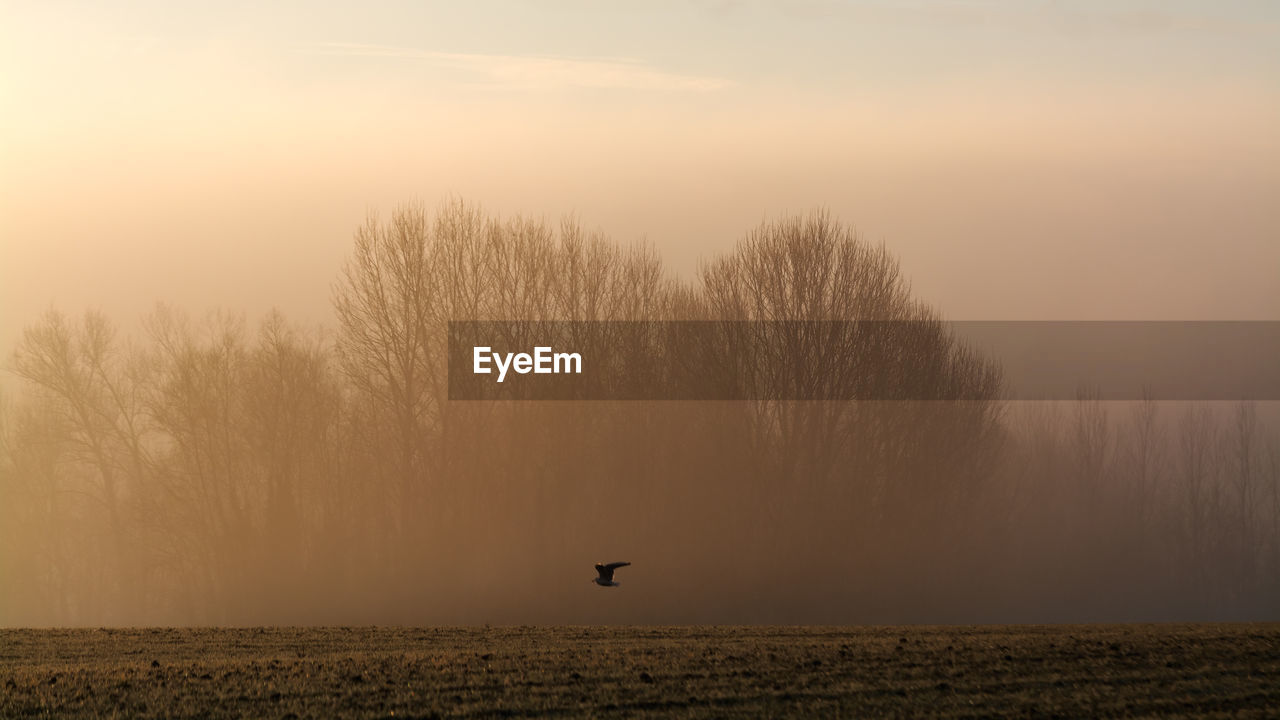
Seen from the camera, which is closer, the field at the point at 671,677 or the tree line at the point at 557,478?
the field at the point at 671,677

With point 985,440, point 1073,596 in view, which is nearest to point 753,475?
point 985,440

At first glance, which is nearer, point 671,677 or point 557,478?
point 671,677

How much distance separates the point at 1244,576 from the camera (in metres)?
66.8

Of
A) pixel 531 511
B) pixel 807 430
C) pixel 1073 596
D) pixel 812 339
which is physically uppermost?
pixel 812 339

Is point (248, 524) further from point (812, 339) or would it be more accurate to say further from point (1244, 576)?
point (1244, 576)

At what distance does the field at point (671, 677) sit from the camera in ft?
46.6

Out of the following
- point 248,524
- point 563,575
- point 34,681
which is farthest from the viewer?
point 248,524

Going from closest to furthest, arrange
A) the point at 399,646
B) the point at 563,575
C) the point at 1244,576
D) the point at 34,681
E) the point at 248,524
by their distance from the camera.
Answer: the point at 34,681, the point at 399,646, the point at 563,575, the point at 248,524, the point at 1244,576

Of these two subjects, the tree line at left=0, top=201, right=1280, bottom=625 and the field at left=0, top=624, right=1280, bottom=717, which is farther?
the tree line at left=0, top=201, right=1280, bottom=625

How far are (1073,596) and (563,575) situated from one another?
75.3 ft

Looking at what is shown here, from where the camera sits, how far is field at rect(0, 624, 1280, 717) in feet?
46.6

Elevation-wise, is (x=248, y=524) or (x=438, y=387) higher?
(x=438, y=387)

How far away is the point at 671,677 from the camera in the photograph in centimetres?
1609

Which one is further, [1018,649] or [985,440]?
[985,440]
